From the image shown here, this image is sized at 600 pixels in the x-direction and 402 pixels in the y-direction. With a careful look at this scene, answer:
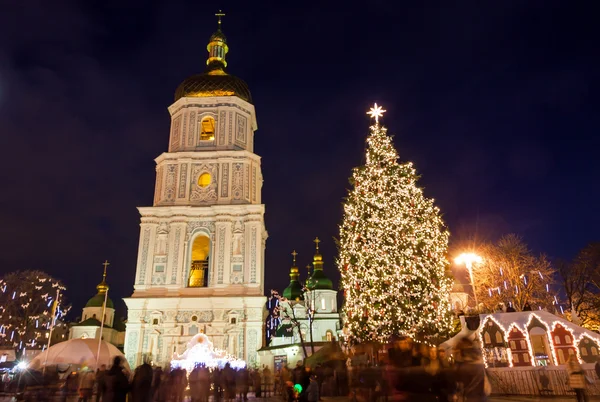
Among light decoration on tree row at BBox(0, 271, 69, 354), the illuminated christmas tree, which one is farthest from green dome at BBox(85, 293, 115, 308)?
the illuminated christmas tree

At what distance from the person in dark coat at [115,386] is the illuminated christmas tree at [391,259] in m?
9.78

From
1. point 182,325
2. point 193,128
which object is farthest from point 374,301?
point 193,128

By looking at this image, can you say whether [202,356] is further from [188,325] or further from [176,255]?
[176,255]

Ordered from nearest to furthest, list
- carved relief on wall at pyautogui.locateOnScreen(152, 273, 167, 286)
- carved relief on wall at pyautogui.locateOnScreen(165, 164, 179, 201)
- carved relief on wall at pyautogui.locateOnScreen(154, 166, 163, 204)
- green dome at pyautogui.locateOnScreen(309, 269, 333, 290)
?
carved relief on wall at pyautogui.locateOnScreen(152, 273, 167, 286), carved relief on wall at pyautogui.locateOnScreen(165, 164, 179, 201), carved relief on wall at pyautogui.locateOnScreen(154, 166, 163, 204), green dome at pyautogui.locateOnScreen(309, 269, 333, 290)

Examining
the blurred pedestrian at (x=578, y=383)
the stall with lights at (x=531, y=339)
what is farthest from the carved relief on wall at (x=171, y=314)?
the blurred pedestrian at (x=578, y=383)

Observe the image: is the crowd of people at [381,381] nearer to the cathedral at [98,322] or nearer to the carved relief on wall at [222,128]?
the carved relief on wall at [222,128]

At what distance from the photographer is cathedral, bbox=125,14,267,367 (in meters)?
27.8

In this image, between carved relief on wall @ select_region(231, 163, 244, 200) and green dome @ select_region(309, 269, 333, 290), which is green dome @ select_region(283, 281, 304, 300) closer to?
green dome @ select_region(309, 269, 333, 290)

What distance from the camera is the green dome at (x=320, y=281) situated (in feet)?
145

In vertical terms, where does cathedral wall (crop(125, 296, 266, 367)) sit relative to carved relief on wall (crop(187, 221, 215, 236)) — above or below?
below

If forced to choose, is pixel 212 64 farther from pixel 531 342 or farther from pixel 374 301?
pixel 531 342

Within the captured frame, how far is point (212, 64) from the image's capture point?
40.8m

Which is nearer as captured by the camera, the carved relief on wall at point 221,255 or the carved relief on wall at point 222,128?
the carved relief on wall at point 221,255

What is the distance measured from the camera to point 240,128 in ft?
115
